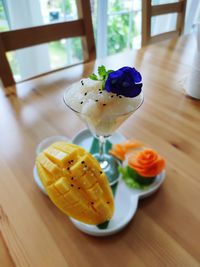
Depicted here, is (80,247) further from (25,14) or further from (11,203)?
(25,14)

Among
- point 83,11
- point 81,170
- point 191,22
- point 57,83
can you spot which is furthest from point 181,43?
point 191,22

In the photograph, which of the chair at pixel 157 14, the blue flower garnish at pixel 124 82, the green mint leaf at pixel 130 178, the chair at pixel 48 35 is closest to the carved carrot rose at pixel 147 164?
the green mint leaf at pixel 130 178

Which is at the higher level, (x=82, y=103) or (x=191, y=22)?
(x=82, y=103)

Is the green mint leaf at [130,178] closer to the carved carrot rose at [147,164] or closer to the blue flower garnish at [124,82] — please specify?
the carved carrot rose at [147,164]

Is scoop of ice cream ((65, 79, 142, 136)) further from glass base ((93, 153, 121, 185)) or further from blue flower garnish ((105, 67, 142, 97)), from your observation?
glass base ((93, 153, 121, 185))

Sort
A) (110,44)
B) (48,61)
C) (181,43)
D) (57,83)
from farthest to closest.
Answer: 1. (110,44)
2. (48,61)
3. (181,43)
4. (57,83)

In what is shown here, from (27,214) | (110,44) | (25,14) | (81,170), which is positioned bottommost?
(110,44)
